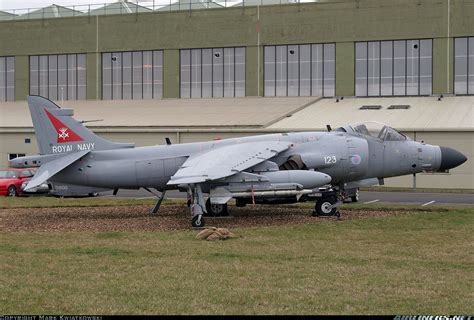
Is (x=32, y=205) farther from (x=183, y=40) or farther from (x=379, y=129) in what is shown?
(x=183, y=40)

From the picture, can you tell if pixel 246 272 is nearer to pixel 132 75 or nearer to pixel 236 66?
pixel 236 66

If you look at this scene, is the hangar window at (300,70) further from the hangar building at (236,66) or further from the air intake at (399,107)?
the air intake at (399,107)

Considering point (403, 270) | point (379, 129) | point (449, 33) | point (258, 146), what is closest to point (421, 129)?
point (449, 33)

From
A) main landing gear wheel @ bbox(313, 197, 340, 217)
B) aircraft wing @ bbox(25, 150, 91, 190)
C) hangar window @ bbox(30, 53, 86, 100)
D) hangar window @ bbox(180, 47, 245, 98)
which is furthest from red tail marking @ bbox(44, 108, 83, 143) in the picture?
hangar window @ bbox(30, 53, 86, 100)

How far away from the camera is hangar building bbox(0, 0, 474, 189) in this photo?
49.2 meters

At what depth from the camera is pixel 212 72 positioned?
59.8 meters

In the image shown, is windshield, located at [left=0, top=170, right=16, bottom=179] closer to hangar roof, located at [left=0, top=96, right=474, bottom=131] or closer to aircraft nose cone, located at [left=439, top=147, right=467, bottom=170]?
hangar roof, located at [left=0, top=96, right=474, bottom=131]

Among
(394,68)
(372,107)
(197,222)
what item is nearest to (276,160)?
(197,222)

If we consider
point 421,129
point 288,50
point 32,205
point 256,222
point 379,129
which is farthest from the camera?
point 288,50

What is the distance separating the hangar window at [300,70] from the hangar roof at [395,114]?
2698mm

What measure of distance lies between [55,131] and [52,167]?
126 centimetres

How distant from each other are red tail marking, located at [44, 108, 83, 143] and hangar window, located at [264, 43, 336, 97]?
3608cm

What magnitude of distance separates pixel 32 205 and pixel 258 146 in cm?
1142

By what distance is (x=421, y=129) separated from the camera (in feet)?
135
